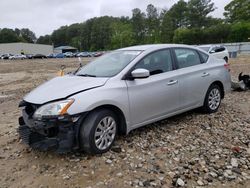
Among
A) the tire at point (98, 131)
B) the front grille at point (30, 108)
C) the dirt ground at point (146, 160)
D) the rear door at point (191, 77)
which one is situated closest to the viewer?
the dirt ground at point (146, 160)

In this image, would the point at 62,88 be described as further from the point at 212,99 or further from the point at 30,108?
the point at 212,99

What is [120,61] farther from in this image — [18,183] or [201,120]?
[18,183]

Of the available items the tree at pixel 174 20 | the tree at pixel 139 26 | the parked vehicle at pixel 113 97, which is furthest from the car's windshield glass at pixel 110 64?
the tree at pixel 139 26

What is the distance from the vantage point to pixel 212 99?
626 cm

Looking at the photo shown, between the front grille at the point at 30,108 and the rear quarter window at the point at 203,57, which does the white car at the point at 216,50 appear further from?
the front grille at the point at 30,108

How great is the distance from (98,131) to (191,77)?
247cm

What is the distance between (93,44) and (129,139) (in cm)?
12122

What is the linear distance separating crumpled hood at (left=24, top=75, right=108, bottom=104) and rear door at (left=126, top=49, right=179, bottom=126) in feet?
1.97

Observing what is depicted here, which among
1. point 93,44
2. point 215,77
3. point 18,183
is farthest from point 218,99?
point 93,44

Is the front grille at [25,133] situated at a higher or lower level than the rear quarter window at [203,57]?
lower

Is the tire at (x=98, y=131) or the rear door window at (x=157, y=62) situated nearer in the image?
the tire at (x=98, y=131)

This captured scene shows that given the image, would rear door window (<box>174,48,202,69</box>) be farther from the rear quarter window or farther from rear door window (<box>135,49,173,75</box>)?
rear door window (<box>135,49,173,75</box>)

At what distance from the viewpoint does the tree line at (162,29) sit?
3041 inches

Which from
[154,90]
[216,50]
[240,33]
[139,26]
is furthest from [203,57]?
[139,26]
